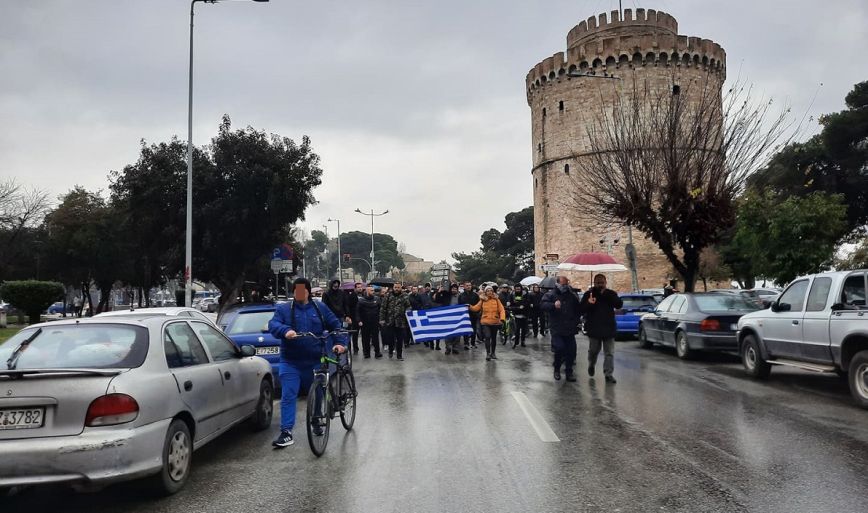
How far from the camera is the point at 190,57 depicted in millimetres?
21281

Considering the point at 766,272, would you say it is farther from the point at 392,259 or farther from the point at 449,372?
→ the point at 392,259

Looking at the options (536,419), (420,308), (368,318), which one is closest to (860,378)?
(536,419)

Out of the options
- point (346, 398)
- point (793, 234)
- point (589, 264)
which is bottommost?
point (346, 398)

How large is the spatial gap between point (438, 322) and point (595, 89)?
30.9 m

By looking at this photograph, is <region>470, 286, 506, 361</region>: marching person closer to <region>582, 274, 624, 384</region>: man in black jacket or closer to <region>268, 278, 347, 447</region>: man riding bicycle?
<region>582, 274, 624, 384</region>: man in black jacket

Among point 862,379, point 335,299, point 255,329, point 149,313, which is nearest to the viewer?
point 149,313

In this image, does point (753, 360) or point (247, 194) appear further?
point (247, 194)

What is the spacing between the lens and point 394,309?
15883 millimetres

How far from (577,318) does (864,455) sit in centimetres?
547

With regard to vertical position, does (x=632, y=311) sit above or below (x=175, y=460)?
above

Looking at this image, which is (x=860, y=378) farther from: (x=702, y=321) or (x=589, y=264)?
(x=589, y=264)

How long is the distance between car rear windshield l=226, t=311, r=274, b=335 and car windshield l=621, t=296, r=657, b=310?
43.1ft

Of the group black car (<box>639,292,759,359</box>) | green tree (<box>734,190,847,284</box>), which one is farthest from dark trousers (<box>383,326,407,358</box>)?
green tree (<box>734,190,847,284</box>)

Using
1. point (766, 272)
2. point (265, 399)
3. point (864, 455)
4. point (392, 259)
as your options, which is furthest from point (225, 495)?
point (392, 259)
